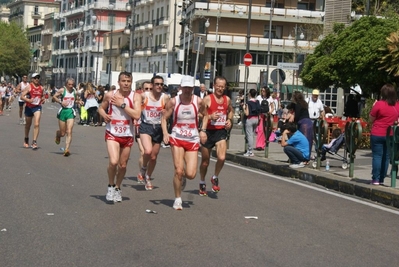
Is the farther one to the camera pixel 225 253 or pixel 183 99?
pixel 183 99

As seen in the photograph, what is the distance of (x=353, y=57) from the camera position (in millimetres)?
37406

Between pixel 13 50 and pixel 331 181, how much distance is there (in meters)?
119

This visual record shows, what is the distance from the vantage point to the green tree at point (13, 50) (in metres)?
130

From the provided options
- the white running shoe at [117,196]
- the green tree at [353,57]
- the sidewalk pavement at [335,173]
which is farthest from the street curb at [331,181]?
the green tree at [353,57]

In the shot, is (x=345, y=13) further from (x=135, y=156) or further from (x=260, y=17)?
(x=135, y=156)

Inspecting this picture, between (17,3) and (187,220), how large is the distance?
6345 inches

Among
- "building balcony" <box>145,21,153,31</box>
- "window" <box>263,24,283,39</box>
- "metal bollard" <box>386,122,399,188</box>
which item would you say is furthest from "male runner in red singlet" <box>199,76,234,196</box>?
"building balcony" <box>145,21,153,31</box>

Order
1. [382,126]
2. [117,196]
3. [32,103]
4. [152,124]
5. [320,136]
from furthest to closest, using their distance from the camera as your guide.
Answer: [32,103] → [320,136] → [382,126] → [152,124] → [117,196]

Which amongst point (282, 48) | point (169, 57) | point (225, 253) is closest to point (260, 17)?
point (282, 48)

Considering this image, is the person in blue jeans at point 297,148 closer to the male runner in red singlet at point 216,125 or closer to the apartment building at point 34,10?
the male runner in red singlet at point 216,125

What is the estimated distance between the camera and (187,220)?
10672 mm

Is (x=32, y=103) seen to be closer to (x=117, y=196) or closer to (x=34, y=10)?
(x=117, y=196)

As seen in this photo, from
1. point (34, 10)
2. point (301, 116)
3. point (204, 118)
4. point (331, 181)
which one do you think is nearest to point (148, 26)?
point (301, 116)

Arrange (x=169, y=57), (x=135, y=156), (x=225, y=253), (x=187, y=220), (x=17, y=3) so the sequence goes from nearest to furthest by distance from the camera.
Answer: (x=225, y=253), (x=187, y=220), (x=135, y=156), (x=169, y=57), (x=17, y=3)
